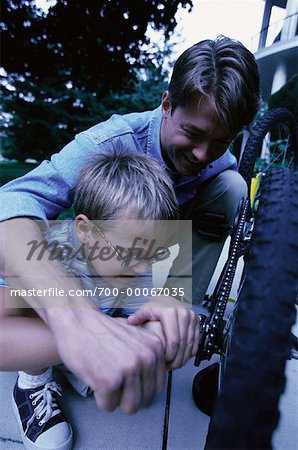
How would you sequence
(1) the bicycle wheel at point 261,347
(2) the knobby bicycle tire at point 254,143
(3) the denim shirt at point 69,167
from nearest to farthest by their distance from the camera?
(1) the bicycle wheel at point 261,347 → (3) the denim shirt at point 69,167 → (2) the knobby bicycle tire at point 254,143

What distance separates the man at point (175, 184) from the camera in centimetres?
43

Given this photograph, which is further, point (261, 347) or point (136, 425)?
point (136, 425)

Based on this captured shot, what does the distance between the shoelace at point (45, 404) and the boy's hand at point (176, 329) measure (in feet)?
1.16

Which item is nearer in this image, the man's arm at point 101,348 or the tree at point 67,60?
the man's arm at point 101,348

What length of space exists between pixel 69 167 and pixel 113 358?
0.53 metres

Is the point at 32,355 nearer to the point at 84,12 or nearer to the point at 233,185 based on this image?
the point at 233,185

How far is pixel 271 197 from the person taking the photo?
45cm

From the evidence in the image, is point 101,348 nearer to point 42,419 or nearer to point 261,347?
point 261,347

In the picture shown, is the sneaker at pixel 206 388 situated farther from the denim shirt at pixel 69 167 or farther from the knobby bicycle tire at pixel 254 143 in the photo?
the knobby bicycle tire at pixel 254 143

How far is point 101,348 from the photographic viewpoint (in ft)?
1.41

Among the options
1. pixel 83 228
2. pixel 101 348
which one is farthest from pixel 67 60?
pixel 101 348

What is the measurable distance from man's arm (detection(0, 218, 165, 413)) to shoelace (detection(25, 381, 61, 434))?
0.29 metres

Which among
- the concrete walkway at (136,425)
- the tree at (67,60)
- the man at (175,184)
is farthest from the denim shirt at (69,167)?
the tree at (67,60)

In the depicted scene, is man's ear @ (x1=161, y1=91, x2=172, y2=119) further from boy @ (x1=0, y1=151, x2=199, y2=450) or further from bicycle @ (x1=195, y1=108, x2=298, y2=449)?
bicycle @ (x1=195, y1=108, x2=298, y2=449)
